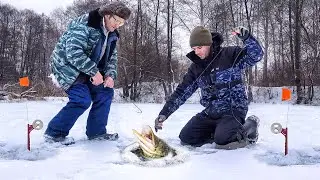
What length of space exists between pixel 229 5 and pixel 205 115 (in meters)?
18.8

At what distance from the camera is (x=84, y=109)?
3656 mm

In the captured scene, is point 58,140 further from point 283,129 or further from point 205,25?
point 205,25

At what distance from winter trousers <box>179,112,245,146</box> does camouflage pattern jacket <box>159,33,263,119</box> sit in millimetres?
70

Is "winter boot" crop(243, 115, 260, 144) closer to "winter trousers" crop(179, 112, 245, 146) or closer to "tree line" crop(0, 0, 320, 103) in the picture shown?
"winter trousers" crop(179, 112, 245, 146)

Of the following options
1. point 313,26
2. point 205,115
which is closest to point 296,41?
point 313,26

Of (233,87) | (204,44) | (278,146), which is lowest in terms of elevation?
(278,146)

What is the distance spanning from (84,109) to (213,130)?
128 cm

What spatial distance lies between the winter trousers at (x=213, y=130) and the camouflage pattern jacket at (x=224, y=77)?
0.23 feet

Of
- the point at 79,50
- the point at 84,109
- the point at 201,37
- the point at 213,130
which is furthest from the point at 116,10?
the point at 213,130

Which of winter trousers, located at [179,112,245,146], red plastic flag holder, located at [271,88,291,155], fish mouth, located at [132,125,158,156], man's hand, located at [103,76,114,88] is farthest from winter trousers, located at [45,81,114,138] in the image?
red plastic flag holder, located at [271,88,291,155]

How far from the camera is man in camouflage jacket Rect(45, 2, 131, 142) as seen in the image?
348 centimetres

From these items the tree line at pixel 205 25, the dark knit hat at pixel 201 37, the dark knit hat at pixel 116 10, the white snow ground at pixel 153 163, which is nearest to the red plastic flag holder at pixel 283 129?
the white snow ground at pixel 153 163

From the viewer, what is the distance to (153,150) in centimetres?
285

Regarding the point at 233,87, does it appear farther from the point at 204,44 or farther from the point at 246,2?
the point at 246,2
